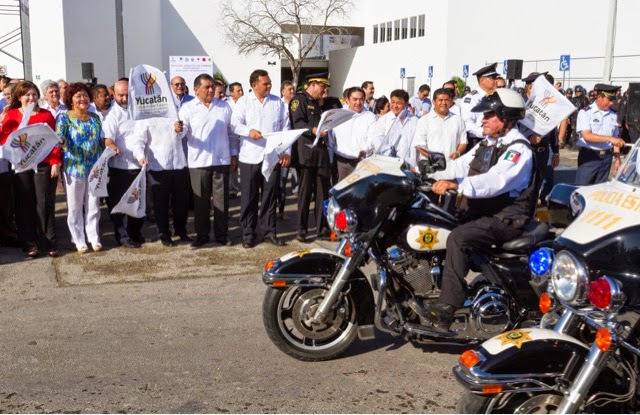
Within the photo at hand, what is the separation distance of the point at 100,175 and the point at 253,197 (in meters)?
1.83

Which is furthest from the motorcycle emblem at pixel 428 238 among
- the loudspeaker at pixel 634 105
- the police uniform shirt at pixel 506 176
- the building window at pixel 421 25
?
the building window at pixel 421 25

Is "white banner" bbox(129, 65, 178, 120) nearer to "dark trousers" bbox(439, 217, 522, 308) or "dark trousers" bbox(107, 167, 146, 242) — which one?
"dark trousers" bbox(107, 167, 146, 242)

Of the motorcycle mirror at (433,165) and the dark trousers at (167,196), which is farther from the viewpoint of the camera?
the dark trousers at (167,196)

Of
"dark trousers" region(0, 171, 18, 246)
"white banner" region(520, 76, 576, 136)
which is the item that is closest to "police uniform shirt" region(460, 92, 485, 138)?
"white banner" region(520, 76, 576, 136)

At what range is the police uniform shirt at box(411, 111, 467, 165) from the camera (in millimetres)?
9273

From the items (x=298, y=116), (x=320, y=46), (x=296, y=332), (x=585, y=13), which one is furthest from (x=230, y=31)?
(x=296, y=332)

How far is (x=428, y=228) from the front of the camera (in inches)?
200

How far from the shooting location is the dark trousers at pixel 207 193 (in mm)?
8977

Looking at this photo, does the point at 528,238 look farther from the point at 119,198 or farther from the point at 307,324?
the point at 119,198

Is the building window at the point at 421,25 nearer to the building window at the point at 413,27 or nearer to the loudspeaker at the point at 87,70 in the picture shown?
the building window at the point at 413,27

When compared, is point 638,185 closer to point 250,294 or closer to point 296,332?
point 296,332

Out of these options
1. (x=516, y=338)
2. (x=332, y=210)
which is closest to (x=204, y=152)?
(x=332, y=210)

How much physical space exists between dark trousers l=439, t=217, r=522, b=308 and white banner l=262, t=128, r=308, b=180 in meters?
3.89

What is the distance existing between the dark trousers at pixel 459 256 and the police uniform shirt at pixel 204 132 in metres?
4.52
